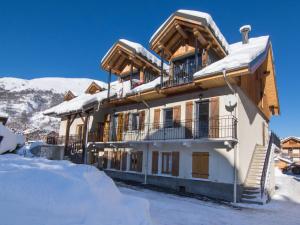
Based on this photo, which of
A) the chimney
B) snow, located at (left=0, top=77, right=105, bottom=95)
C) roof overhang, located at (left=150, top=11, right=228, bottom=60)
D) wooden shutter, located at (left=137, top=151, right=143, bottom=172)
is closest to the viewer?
roof overhang, located at (left=150, top=11, right=228, bottom=60)

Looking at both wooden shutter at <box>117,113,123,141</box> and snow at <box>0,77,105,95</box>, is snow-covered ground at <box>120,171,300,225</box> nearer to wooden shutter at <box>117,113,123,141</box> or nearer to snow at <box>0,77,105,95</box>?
wooden shutter at <box>117,113,123,141</box>

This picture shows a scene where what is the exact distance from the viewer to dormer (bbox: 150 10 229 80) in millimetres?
16031

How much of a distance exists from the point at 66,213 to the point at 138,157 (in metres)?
14.6

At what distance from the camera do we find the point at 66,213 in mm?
4633

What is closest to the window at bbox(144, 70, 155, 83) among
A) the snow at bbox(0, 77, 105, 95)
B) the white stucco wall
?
the white stucco wall

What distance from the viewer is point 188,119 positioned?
16500mm

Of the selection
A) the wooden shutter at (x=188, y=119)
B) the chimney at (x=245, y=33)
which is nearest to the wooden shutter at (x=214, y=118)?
the wooden shutter at (x=188, y=119)

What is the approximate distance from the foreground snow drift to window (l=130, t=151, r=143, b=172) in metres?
12.6

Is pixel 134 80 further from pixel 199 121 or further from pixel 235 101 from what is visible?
pixel 235 101

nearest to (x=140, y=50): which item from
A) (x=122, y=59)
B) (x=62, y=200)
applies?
(x=122, y=59)

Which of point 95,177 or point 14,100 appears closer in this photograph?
point 95,177

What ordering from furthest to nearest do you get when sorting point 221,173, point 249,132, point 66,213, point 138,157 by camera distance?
point 138,157 < point 249,132 < point 221,173 < point 66,213

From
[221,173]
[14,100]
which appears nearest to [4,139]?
[221,173]

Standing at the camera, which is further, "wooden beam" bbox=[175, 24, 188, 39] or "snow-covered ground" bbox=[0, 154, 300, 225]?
"wooden beam" bbox=[175, 24, 188, 39]
